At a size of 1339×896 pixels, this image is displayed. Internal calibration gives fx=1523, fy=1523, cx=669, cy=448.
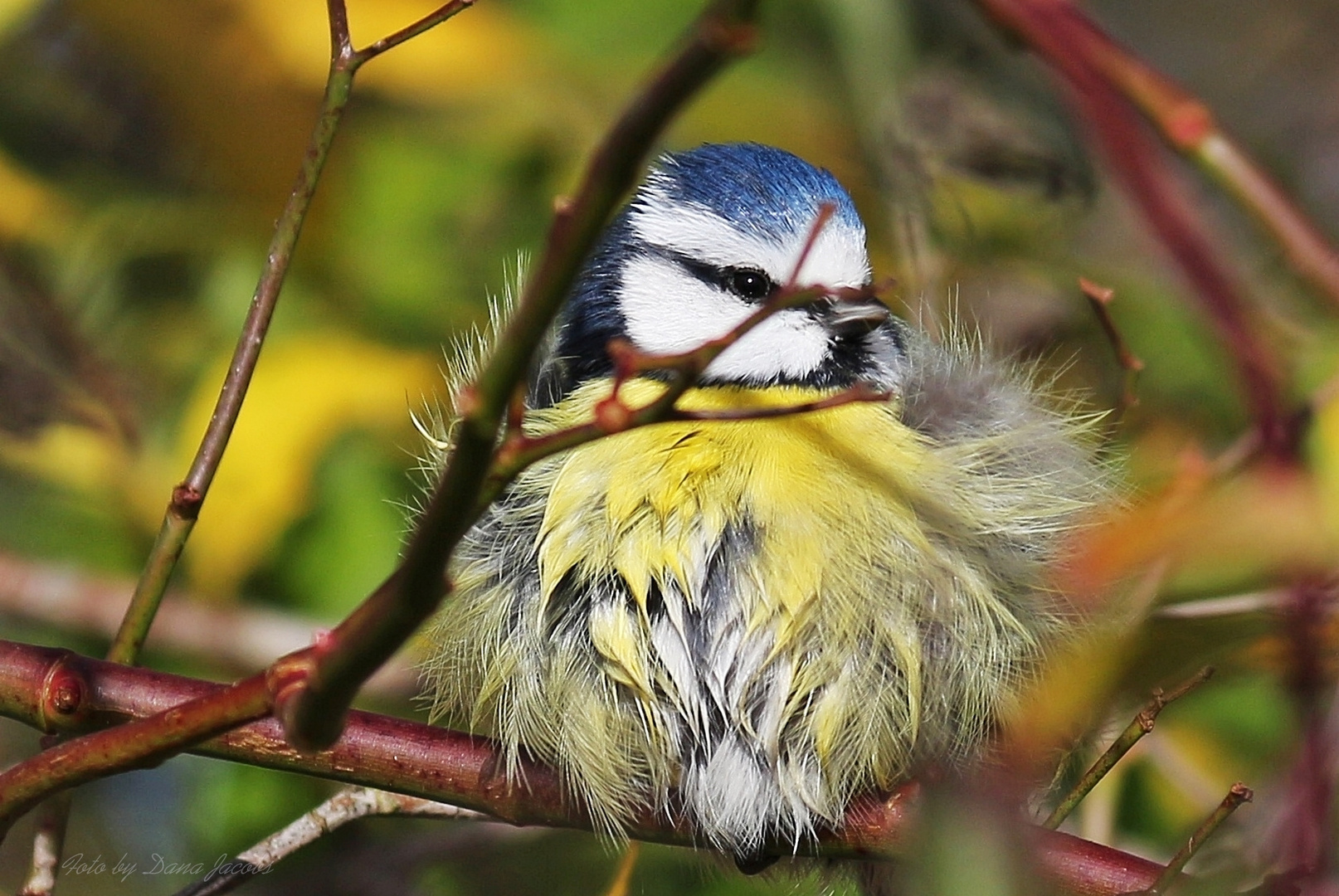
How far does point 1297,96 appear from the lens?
362 cm

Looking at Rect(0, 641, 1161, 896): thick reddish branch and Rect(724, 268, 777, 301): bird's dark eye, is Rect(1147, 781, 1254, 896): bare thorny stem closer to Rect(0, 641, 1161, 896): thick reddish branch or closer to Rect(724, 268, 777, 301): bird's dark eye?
Rect(0, 641, 1161, 896): thick reddish branch

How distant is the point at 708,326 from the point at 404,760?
68cm

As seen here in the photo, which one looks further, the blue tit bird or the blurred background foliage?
the blurred background foliage

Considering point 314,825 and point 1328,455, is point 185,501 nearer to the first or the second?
point 314,825

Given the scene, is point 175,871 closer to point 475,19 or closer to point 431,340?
point 431,340

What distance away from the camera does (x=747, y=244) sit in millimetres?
1881

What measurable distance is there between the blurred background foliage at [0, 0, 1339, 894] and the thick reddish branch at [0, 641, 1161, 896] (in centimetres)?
34

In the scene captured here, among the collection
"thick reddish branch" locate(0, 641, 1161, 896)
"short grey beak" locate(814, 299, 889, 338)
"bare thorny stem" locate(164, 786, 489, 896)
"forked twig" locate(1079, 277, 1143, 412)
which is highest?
"forked twig" locate(1079, 277, 1143, 412)

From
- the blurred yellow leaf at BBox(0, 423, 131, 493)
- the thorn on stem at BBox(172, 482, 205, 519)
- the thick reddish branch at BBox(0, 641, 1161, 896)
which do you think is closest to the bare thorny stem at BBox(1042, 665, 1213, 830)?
the thick reddish branch at BBox(0, 641, 1161, 896)

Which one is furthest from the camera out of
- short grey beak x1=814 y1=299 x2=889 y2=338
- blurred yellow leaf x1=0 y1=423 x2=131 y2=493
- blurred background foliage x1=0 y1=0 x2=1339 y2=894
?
blurred yellow leaf x1=0 y1=423 x2=131 y2=493

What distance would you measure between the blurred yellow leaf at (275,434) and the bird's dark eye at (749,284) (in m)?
0.57

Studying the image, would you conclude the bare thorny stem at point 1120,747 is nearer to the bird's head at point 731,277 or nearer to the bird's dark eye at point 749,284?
the bird's head at point 731,277

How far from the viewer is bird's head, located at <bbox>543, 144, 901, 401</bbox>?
1785 mm

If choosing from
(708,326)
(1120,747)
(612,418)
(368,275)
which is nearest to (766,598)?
(1120,747)
